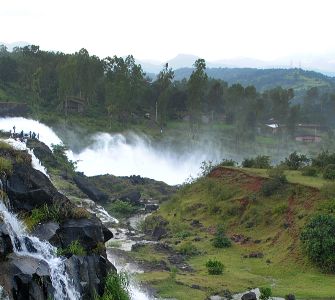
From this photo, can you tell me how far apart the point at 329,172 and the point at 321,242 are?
12865mm

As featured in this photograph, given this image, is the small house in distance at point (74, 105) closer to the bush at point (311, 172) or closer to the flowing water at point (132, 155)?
the flowing water at point (132, 155)

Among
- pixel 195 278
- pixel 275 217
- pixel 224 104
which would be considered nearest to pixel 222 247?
pixel 275 217

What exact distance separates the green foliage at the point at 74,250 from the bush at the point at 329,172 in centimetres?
2848

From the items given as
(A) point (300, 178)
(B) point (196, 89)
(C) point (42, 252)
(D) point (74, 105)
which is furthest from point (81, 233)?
(D) point (74, 105)

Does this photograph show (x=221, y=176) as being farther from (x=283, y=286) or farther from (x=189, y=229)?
(x=283, y=286)

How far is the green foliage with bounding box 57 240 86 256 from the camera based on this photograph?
1830 cm

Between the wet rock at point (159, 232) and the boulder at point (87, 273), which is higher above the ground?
the boulder at point (87, 273)

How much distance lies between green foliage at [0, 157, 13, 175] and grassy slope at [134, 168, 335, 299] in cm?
1063

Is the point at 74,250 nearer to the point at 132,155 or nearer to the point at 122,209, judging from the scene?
the point at 122,209

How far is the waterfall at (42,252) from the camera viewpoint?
17.0 meters

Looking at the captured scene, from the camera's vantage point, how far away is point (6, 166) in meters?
18.5

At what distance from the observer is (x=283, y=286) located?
2836 centimetres

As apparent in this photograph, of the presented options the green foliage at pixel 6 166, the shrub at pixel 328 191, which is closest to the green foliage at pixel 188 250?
the shrub at pixel 328 191

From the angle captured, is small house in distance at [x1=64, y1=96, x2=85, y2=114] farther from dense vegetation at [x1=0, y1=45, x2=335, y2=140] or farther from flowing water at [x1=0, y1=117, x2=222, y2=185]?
flowing water at [x1=0, y1=117, x2=222, y2=185]
